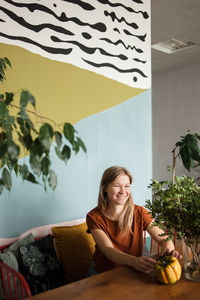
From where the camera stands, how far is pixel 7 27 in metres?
2.25

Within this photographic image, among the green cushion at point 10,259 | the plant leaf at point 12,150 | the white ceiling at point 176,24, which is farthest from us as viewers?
the white ceiling at point 176,24

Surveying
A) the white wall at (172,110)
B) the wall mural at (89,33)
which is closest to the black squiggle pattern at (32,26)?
the wall mural at (89,33)

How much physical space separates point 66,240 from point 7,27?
1.51 metres

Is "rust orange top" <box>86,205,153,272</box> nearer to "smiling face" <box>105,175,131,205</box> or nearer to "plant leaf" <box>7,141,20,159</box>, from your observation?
"smiling face" <box>105,175,131,205</box>

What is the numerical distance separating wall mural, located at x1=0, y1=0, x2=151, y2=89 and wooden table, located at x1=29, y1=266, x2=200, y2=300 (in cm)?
163

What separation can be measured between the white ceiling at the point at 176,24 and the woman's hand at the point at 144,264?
10.4 feet

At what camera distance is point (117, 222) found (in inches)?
83.4

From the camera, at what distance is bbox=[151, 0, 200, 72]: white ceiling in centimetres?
397

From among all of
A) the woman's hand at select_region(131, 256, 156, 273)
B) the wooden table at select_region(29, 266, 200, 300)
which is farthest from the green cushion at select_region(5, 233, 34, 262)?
the woman's hand at select_region(131, 256, 156, 273)

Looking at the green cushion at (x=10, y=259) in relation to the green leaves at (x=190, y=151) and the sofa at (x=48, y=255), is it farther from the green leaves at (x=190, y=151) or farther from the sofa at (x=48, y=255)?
the green leaves at (x=190, y=151)

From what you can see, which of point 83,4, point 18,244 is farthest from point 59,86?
point 18,244

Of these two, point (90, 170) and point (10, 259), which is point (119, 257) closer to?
point (10, 259)

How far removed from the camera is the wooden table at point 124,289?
4.71ft

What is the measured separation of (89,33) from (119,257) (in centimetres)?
177
